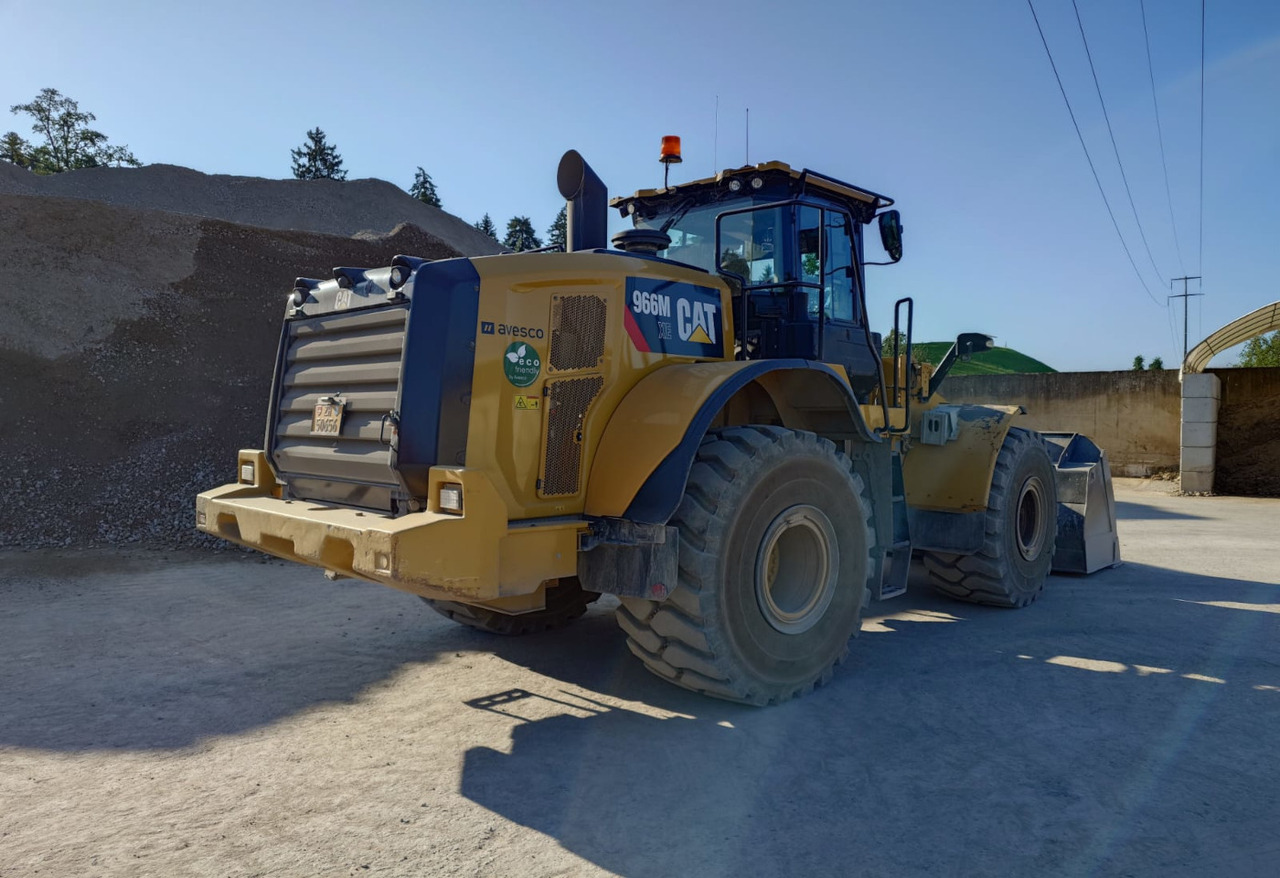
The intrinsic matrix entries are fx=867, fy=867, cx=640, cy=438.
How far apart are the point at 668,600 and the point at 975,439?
3628mm

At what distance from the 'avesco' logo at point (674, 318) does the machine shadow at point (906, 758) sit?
6.07 feet

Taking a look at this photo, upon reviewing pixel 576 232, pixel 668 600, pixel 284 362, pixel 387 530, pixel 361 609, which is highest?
pixel 576 232

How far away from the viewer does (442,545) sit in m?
3.44

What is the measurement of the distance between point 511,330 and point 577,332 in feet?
1.12

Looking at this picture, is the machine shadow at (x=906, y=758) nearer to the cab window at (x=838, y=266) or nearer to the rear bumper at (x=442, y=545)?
the rear bumper at (x=442, y=545)

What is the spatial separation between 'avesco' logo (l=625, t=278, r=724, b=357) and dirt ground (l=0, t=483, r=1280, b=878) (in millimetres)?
1856

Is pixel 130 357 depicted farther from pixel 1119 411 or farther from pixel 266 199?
pixel 266 199

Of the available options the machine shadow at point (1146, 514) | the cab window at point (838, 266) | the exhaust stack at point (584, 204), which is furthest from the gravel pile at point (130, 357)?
the machine shadow at point (1146, 514)

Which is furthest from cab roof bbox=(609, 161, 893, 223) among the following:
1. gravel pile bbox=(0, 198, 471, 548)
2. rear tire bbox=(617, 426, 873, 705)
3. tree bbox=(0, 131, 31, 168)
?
tree bbox=(0, 131, 31, 168)

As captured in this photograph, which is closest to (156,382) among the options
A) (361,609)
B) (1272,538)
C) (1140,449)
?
(361,609)

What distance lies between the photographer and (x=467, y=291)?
12.4 ft

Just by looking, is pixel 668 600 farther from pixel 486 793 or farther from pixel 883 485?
pixel 883 485

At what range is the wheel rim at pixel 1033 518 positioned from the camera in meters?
7.00

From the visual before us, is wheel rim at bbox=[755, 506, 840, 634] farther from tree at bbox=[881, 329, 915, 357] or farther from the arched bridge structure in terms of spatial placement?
the arched bridge structure
